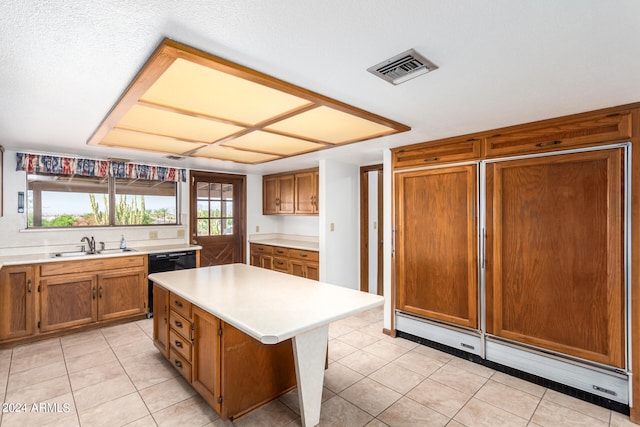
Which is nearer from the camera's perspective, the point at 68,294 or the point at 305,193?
the point at 68,294

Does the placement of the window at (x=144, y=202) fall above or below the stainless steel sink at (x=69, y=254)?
above

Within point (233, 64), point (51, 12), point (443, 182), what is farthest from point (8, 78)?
point (443, 182)

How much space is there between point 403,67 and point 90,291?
3.88 metres

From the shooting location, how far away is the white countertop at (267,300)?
158 centimetres

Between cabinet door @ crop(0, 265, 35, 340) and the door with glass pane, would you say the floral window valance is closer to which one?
the door with glass pane

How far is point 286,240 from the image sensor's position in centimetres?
548

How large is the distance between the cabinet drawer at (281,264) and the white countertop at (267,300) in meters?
1.88

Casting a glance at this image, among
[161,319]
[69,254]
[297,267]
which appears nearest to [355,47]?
[161,319]

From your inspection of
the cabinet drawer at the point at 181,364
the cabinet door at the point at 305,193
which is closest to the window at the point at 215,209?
the cabinet door at the point at 305,193

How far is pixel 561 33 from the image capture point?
1.22 meters

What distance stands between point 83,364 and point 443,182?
3.60 metres

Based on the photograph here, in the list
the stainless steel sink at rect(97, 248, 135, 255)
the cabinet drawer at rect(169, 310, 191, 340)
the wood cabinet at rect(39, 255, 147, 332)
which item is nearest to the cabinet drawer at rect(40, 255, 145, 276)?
the wood cabinet at rect(39, 255, 147, 332)

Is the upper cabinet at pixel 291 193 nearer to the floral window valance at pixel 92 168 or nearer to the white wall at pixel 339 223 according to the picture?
the white wall at pixel 339 223

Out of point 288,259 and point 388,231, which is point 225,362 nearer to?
point 388,231
